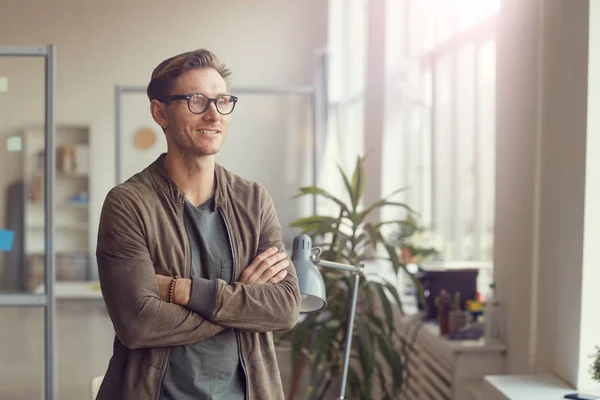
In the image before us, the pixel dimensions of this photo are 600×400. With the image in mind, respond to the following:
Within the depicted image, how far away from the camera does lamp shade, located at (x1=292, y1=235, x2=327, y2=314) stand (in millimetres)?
1785

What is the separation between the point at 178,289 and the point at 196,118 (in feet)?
1.12

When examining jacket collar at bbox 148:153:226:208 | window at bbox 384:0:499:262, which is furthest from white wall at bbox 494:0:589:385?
jacket collar at bbox 148:153:226:208

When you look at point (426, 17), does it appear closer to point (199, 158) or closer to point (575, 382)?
point (575, 382)

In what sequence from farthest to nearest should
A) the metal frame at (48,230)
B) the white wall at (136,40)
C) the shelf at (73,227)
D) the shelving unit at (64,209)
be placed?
the white wall at (136,40), the shelf at (73,227), the shelving unit at (64,209), the metal frame at (48,230)

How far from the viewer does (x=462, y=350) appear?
3404mm

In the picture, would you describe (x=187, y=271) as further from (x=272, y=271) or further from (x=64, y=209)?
(x=64, y=209)

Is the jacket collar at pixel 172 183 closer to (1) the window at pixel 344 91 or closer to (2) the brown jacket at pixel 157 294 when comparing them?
(2) the brown jacket at pixel 157 294

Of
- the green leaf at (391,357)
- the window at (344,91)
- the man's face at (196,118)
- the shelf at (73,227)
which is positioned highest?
the window at (344,91)

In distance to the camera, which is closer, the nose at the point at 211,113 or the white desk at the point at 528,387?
the nose at the point at 211,113

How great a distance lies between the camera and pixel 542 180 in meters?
3.06

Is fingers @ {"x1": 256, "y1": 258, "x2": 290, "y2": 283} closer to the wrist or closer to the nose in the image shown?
the wrist

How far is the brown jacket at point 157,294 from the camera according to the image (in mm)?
1577

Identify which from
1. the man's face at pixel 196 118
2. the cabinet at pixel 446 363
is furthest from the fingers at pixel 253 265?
the cabinet at pixel 446 363

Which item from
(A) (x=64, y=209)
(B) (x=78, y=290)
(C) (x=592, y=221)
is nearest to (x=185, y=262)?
(C) (x=592, y=221)
